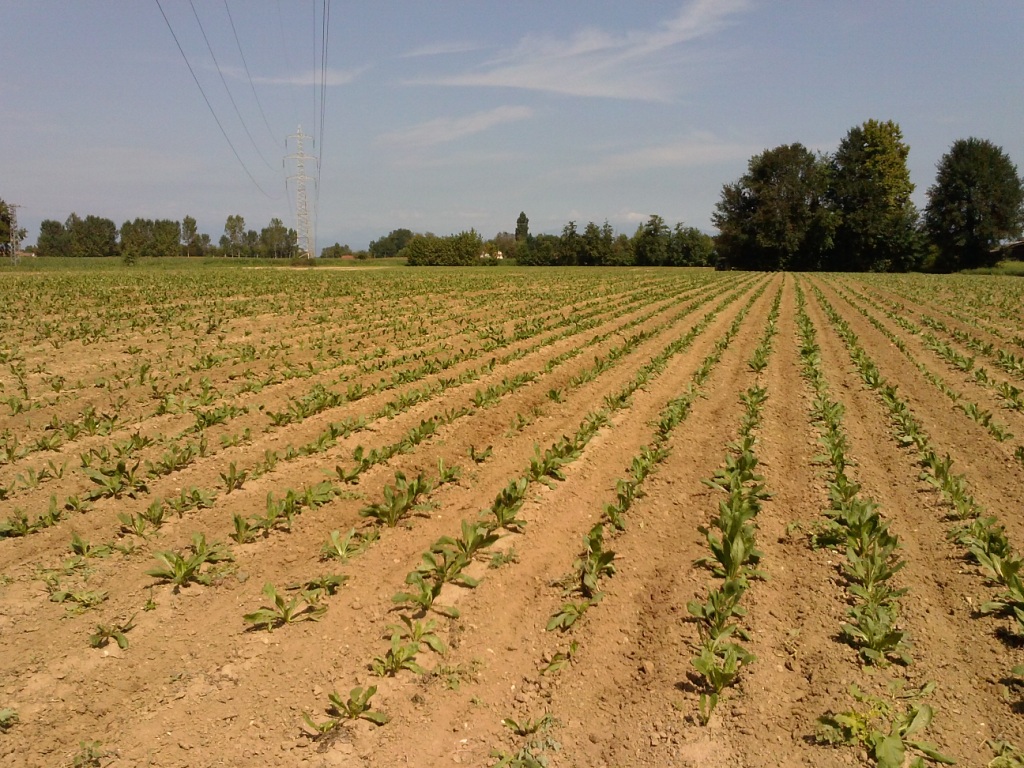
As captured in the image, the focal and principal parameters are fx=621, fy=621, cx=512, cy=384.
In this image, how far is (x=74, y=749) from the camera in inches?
118

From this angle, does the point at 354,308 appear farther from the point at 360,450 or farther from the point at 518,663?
the point at 518,663

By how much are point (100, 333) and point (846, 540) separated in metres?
16.0

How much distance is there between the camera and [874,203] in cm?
7325

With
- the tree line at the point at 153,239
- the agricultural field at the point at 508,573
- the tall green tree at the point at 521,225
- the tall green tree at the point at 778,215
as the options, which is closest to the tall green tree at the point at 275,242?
the tree line at the point at 153,239

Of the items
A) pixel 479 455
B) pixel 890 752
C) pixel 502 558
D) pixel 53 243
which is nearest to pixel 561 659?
pixel 502 558

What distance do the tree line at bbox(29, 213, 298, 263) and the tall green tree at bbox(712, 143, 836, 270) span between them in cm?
8766

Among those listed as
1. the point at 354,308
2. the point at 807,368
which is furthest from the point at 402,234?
the point at 807,368

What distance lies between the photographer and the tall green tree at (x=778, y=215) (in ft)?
238

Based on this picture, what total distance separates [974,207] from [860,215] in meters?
10.9

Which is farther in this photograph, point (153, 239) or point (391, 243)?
point (391, 243)

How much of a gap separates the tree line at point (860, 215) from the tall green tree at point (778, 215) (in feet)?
0.38

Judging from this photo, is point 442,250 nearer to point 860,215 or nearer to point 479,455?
point 860,215

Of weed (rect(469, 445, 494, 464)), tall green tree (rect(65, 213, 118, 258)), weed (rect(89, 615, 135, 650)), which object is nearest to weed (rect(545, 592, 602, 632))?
weed (rect(89, 615, 135, 650))

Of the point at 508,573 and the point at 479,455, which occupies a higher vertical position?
the point at 479,455
